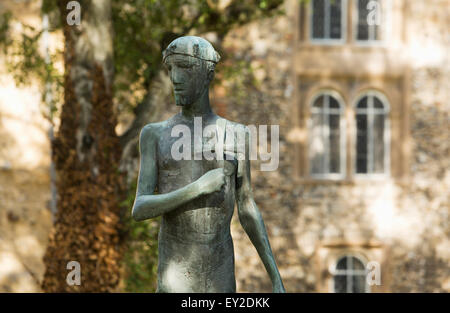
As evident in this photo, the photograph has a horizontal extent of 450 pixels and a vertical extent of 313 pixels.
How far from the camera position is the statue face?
3.62m

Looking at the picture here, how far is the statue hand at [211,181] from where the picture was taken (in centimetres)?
351

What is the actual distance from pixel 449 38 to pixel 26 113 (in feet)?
25.9

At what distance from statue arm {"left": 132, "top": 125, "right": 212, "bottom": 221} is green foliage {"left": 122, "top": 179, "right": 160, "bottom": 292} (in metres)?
5.55

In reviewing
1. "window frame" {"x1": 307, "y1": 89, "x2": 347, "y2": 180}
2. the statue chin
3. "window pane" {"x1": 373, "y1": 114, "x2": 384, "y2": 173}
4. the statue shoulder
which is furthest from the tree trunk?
"window pane" {"x1": 373, "y1": 114, "x2": 384, "y2": 173}

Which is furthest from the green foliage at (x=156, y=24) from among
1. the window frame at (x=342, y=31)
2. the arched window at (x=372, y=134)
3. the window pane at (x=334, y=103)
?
the arched window at (x=372, y=134)

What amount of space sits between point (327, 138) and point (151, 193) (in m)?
11.3

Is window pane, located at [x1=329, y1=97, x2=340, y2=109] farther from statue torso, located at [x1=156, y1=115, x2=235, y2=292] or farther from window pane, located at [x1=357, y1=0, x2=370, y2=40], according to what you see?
statue torso, located at [x1=156, y1=115, x2=235, y2=292]

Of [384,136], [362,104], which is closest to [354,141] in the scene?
[384,136]

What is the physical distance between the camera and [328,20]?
14.9 metres

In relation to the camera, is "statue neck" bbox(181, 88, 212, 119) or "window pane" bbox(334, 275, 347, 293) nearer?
"statue neck" bbox(181, 88, 212, 119)

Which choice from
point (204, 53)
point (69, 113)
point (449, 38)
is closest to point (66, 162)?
point (69, 113)

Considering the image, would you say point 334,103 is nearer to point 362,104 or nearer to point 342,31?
point 362,104
